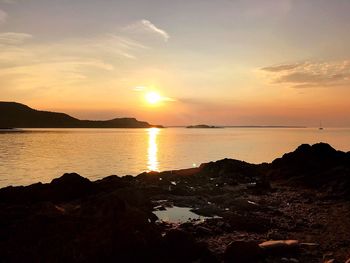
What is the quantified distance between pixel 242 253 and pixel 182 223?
23.0 feet

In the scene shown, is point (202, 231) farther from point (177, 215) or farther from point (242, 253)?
point (177, 215)

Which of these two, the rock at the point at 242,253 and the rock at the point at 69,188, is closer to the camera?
the rock at the point at 242,253

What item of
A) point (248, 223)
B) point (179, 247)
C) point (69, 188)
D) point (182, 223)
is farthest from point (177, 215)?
point (69, 188)

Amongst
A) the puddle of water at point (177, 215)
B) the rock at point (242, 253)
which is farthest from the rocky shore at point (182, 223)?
the puddle of water at point (177, 215)

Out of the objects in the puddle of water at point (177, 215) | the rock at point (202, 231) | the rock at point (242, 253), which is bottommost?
the puddle of water at point (177, 215)

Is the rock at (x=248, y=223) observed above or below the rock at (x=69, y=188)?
below

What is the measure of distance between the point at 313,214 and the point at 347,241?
6584mm

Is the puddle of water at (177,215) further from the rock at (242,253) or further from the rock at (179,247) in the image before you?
the rock at (242,253)

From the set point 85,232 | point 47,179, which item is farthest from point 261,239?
point 47,179

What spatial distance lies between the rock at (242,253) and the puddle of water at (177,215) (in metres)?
7.87

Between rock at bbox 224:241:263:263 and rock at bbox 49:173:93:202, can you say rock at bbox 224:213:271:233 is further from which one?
rock at bbox 49:173:93:202

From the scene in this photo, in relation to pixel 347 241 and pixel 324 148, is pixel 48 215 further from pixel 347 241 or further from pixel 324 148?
pixel 324 148

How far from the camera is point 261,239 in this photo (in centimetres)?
1977

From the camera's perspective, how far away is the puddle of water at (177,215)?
2419 cm
